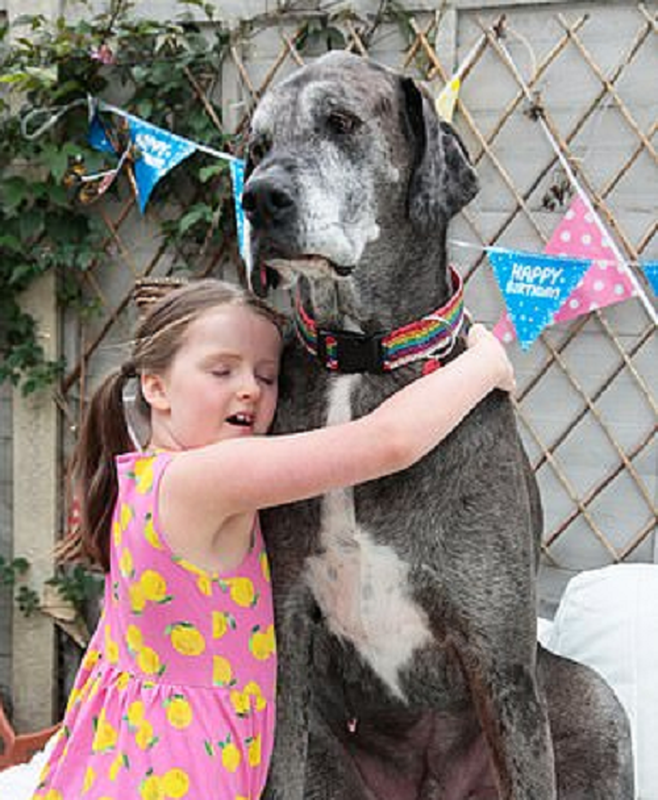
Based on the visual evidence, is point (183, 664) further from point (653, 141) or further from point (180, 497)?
point (653, 141)

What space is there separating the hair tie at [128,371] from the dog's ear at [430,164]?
490 mm

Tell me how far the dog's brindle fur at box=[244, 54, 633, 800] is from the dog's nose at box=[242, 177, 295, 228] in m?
0.05

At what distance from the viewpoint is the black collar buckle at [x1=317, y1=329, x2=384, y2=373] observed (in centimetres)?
150

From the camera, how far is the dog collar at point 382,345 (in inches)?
59.3

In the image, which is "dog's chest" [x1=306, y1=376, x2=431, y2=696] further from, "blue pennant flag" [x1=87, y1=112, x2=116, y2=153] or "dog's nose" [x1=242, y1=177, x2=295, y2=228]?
"blue pennant flag" [x1=87, y1=112, x2=116, y2=153]

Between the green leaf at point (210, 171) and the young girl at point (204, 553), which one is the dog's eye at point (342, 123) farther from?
the green leaf at point (210, 171)

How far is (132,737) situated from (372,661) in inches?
12.7

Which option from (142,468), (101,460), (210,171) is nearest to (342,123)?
(142,468)

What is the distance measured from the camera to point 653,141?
2.81 meters

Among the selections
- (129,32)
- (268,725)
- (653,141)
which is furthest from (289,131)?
(129,32)

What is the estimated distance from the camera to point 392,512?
4.86 ft

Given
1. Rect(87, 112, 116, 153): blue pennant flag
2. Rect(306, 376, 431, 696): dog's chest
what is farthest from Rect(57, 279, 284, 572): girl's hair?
Rect(87, 112, 116, 153): blue pennant flag

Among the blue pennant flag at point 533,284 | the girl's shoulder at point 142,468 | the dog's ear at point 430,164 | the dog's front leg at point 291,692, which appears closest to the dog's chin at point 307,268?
the dog's ear at point 430,164

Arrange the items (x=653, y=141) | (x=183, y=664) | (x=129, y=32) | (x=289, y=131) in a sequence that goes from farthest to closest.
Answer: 1. (x=129, y=32)
2. (x=653, y=141)
3. (x=183, y=664)
4. (x=289, y=131)
